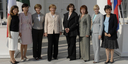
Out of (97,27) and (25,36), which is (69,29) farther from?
(25,36)

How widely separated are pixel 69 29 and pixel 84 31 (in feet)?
1.53

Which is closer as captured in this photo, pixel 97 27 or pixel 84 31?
pixel 97 27

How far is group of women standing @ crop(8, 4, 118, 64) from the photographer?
432 cm

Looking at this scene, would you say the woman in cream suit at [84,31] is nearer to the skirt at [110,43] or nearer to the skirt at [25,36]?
the skirt at [110,43]

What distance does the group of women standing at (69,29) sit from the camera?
4.32 meters

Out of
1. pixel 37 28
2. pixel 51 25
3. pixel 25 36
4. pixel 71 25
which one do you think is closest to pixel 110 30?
pixel 71 25

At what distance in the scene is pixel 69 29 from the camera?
181 inches

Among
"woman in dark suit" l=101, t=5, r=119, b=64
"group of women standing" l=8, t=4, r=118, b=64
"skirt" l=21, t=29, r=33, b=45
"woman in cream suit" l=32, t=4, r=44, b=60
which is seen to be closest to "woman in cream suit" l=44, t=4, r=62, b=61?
"group of women standing" l=8, t=4, r=118, b=64

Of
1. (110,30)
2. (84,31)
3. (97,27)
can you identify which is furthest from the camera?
(84,31)

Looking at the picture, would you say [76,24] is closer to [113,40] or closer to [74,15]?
[74,15]

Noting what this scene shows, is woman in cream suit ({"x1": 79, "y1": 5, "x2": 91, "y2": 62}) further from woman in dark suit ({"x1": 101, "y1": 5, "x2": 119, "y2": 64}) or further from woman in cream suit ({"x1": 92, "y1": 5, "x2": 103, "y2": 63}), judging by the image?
woman in dark suit ({"x1": 101, "y1": 5, "x2": 119, "y2": 64})

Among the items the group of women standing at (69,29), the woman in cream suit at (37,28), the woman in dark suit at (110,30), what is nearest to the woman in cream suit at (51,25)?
the group of women standing at (69,29)

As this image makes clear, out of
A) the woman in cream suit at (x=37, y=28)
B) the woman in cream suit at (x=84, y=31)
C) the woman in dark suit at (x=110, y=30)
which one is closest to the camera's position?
the woman in dark suit at (x=110, y=30)

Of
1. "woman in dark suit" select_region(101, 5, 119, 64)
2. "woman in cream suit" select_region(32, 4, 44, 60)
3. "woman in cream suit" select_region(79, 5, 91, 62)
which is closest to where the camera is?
"woman in dark suit" select_region(101, 5, 119, 64)
